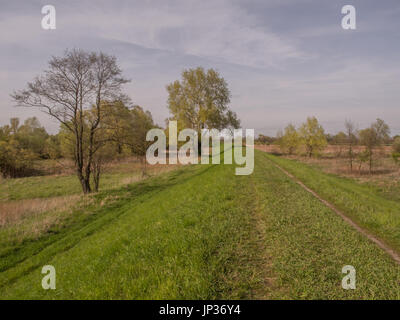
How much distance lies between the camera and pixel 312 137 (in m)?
50.9

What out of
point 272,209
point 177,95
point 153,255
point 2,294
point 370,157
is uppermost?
point 177,95

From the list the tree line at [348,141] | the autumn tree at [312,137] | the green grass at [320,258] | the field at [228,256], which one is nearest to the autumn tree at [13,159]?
the field at [228,256]

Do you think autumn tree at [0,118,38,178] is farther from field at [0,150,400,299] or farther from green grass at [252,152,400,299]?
green grass at [252,152,400,299]

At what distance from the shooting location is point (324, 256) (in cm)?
439

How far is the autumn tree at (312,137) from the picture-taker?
4997 centimetres

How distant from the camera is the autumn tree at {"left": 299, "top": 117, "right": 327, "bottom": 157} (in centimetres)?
4997

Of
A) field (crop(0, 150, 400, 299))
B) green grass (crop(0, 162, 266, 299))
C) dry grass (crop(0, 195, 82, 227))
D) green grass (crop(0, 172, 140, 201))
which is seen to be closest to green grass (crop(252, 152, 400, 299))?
field (crop(0, 150, 400, 299))

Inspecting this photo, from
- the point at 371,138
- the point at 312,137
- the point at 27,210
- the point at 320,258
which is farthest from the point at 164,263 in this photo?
the point at 312,137

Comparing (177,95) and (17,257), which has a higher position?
(177,95)

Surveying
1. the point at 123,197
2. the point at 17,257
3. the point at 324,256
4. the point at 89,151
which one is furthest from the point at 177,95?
the point at 324,256

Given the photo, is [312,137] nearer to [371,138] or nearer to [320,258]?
[371,138]

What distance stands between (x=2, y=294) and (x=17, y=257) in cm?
264

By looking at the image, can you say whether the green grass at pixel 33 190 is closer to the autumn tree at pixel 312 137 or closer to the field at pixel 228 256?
the field at pixel 228 256
